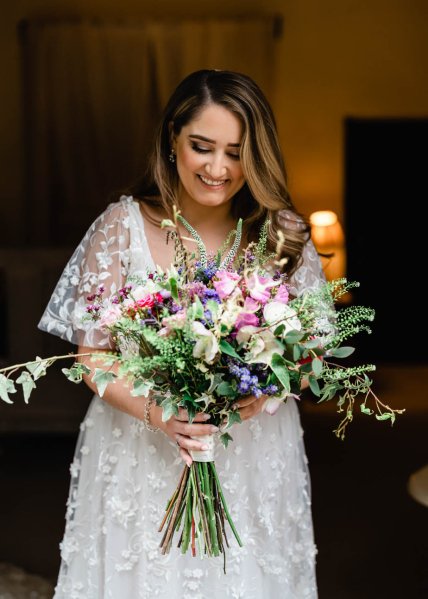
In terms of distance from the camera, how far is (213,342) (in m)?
1.78

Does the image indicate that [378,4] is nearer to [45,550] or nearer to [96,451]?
[45,550]

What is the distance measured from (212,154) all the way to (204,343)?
2.32 feet

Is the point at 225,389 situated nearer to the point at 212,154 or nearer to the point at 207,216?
the point at 212,154


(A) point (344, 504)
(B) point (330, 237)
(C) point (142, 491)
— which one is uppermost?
(C) point (142, 491)

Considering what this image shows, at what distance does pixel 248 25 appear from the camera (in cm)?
824

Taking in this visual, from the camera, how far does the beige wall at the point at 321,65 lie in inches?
333

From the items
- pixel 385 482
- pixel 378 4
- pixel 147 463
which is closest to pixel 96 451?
pixel 147 463

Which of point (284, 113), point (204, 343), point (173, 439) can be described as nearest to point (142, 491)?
point (173, 439)

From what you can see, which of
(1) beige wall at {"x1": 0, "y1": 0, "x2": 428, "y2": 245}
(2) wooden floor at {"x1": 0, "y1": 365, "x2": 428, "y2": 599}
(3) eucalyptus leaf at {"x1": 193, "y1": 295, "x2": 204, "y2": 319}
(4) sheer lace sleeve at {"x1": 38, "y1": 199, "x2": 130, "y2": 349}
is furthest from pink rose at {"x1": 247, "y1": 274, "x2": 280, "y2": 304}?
(1) beige wall at {"x1": 0, "y1": 0, "x2": 428, "y2": 245}

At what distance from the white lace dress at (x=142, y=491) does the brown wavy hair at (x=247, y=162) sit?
0.08 meters

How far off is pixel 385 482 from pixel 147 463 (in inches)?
126

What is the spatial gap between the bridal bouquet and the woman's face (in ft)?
1.23

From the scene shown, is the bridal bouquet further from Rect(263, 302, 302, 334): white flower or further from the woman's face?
the woman's face

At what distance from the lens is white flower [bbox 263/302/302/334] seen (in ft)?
6.05
